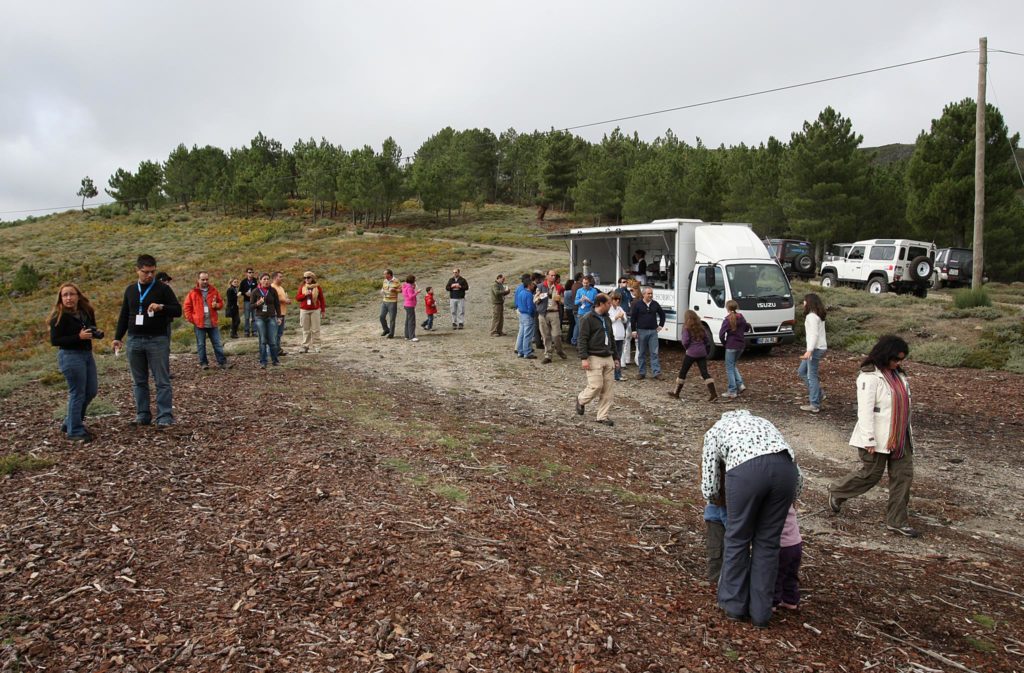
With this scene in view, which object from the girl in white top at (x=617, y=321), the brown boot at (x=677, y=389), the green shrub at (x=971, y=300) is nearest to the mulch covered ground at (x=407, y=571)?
the brown boot at (x=677, y=389)

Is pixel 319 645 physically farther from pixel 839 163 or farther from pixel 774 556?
pixel 839 163

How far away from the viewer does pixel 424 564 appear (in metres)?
4.47

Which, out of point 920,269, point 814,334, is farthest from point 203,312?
point 920,269

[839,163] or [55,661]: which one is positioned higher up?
[839,163]

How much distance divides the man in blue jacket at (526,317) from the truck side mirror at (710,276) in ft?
11.8

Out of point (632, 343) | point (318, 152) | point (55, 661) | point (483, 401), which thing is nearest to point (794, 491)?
point (55, 661)

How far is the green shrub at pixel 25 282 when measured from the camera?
1558 inches

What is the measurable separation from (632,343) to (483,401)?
5.47m

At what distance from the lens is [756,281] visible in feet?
46.1

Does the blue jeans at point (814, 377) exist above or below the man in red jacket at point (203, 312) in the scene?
below

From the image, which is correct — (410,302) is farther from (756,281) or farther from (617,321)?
(756,281)

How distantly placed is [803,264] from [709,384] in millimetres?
19575

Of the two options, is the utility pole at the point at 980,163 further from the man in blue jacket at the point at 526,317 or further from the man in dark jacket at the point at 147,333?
the man in dark jacket at the point at 147,333

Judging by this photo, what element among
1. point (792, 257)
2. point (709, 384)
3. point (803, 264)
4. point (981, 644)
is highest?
point (792, 257)
